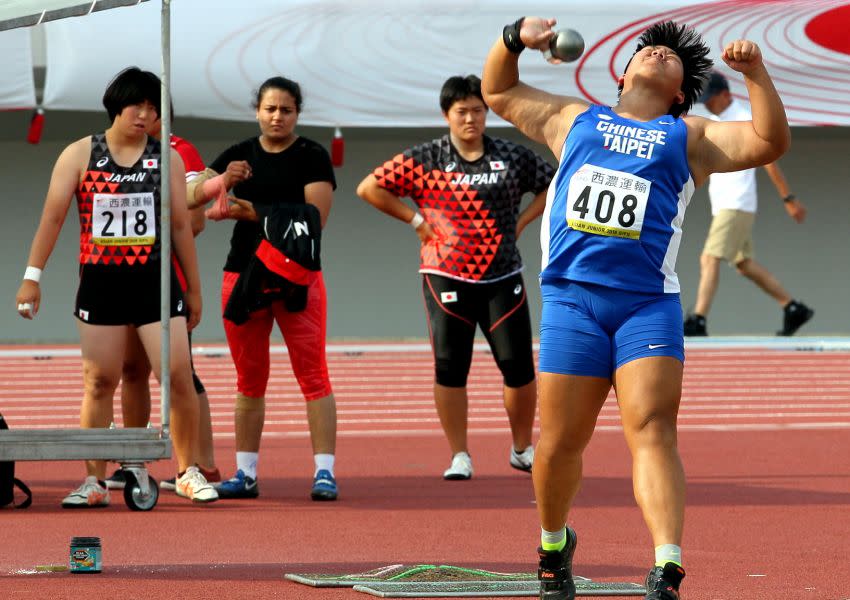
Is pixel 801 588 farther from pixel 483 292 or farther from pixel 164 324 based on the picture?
pixel 483 292

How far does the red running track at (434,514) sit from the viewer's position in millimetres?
6039

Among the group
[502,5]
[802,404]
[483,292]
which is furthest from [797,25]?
Result: [483,292]

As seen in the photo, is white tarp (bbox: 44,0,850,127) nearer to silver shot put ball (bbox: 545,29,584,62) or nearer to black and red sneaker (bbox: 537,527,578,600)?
silver shot put ball (bbox: 545,29,584,62)

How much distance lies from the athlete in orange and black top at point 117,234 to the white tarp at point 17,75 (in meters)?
10.3

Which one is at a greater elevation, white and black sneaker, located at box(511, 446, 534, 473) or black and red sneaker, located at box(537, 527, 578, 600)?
white and black sneaker, located at box(511, 446, 534, 473)

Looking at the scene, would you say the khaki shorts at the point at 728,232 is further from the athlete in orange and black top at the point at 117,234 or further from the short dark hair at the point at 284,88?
the athlete in orange and black top at the point at 117,234

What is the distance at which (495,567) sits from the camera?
20.6 ft

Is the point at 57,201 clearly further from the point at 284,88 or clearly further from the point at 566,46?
the point at 566,46

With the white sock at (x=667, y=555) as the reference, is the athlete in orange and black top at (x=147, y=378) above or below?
above

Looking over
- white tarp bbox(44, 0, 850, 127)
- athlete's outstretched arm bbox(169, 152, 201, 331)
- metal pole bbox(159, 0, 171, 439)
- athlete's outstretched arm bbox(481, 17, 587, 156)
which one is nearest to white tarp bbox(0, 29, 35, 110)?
white tarp bbox(44, 0, 850, 127)

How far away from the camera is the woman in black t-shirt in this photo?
8.34 m

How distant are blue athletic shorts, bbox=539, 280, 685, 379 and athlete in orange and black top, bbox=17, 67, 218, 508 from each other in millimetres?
2922

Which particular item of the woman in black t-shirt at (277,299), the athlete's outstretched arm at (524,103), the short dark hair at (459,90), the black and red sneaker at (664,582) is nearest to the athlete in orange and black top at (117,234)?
the woman in black t-shirt at (277,299)

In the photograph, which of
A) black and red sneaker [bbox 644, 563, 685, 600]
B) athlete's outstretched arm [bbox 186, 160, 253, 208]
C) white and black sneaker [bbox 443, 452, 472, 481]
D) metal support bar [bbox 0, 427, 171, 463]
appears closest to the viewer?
black and red sneaker [bbox 644, 563, 685, 600]
